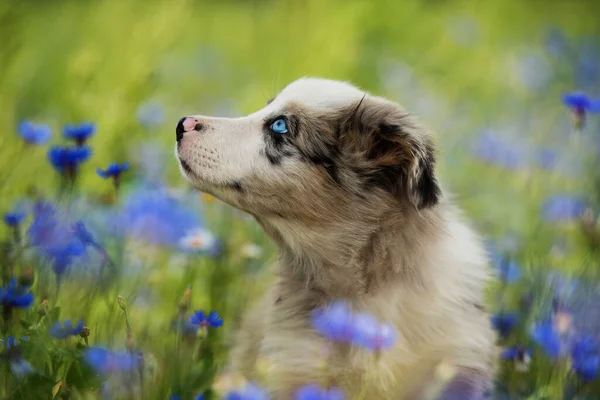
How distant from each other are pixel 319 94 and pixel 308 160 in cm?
24

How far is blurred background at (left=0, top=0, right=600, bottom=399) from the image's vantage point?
7.44 feet

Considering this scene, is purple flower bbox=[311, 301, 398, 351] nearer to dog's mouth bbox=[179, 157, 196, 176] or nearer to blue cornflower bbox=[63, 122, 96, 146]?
dog's mouth bbox=[179, 157, 196, 176]

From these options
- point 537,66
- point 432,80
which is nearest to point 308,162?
point 432,80

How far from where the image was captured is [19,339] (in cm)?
205

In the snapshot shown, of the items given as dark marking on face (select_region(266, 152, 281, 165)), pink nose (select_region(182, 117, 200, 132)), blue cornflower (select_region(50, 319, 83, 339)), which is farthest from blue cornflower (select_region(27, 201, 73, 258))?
dark marking on face (select_region(266, 152, 281, 165))

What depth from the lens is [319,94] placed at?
2652 mm

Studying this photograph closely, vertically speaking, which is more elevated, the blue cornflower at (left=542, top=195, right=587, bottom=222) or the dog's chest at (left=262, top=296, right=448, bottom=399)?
the blue cornflower at (left=542, top=195, right=587, bottom=222)

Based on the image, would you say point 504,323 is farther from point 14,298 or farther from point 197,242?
point 14,298

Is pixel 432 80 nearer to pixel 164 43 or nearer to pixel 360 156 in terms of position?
pixel 164 43

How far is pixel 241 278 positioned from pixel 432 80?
2768mm

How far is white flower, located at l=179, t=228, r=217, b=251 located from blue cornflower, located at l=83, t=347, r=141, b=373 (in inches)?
32.2

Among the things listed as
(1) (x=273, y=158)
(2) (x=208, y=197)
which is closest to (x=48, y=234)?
(1) (x=273, y=158)

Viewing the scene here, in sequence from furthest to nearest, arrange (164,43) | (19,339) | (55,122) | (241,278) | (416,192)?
(55,122)
(164,43)
(241,278)
(416,192)
(19,339)

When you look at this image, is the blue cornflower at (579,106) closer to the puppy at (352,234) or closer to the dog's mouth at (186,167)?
the puppy at (352,234)
